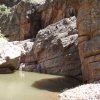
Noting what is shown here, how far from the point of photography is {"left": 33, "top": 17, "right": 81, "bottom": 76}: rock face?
76.6 ft

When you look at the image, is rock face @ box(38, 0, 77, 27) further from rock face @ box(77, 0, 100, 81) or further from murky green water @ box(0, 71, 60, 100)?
rock face @ box(77, 0, 100, 81)

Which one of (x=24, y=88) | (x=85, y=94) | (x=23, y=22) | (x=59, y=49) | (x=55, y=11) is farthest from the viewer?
(x=23, y=22)

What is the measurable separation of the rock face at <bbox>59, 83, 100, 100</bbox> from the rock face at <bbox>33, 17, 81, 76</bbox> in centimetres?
709

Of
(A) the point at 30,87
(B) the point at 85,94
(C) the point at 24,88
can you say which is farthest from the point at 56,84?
(B) the point at 85,94

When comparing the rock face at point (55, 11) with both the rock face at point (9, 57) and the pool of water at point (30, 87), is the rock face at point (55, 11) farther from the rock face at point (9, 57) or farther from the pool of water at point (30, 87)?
the pool of water at point (30, 87)

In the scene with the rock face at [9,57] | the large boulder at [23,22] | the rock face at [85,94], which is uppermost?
the large boulder at [23,22]

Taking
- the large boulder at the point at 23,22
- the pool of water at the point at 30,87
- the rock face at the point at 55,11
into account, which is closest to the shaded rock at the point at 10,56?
the pool of water at the point at 30,87

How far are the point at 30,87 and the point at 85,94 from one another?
5.24 meters

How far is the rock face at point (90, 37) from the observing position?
55.6 ft

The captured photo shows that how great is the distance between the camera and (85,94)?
553 inches

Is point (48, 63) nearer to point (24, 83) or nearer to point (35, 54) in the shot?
point (35, 54)

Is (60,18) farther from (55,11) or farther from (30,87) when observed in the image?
(30,87)

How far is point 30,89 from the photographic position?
17609 mm

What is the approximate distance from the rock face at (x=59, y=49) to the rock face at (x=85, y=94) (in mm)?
7087
